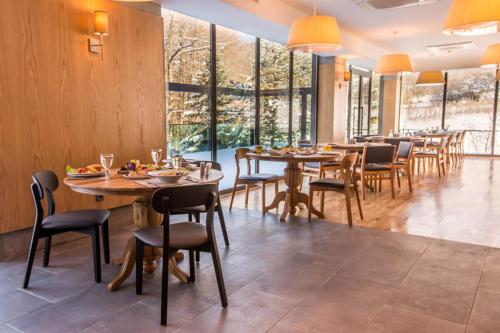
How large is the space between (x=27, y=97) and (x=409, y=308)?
10.9ft

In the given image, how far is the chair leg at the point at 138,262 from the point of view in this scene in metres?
2.46

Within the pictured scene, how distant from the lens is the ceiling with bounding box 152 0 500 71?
5.04 m

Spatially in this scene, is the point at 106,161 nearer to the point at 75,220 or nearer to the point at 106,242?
the point at 75,220

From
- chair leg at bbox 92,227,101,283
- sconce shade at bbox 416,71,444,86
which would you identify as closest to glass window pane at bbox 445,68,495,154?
sconce shade at bbox 416,71,444,86

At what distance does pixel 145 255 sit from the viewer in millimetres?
2932

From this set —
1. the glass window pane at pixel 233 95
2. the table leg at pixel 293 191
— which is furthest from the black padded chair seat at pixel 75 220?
the glass window pane at pixel 233 95

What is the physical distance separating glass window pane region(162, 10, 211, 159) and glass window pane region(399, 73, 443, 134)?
924cm

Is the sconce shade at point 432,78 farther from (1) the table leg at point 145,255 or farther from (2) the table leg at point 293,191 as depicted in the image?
(1) the table leg at point 145,255

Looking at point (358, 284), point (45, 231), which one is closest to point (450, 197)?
point (358, 284)

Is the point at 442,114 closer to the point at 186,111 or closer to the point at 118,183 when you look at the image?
the point at 186,111

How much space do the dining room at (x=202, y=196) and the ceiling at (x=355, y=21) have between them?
0.05 metres

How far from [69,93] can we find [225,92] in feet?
9.28

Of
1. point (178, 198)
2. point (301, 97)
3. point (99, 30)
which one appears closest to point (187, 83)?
point (99, 30)

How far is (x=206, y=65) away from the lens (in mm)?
5688
